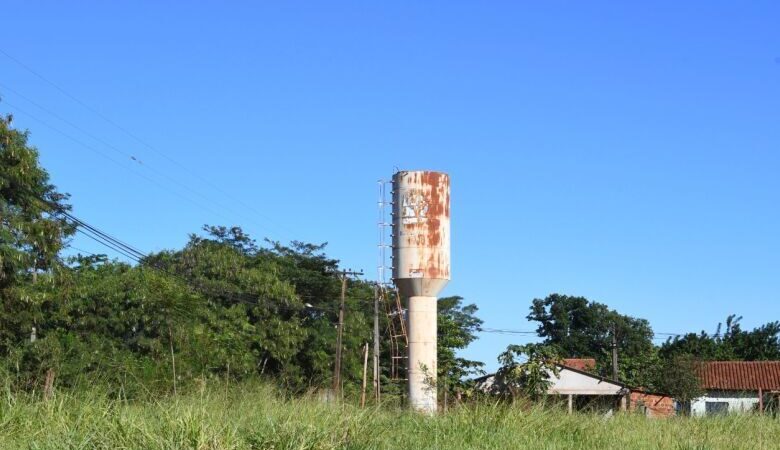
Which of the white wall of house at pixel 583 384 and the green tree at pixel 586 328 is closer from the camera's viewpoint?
the white wall of house at pixel 583 384

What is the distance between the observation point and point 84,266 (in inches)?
1704

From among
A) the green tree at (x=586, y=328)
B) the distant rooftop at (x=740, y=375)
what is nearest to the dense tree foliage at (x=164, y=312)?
the distant rooftop at (x=740, y=375)

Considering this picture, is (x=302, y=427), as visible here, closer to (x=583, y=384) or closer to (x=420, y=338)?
(x=420, y=338)

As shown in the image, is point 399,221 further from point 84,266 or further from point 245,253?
point 245,253

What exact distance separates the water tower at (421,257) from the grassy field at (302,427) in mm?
15147

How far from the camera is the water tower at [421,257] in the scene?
3197cm

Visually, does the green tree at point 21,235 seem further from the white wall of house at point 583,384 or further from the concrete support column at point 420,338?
the white wall of house at point 583,384

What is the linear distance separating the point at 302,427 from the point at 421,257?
2073 cm

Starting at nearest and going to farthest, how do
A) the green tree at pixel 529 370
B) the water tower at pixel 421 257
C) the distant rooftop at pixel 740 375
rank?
the green tree at pixel 529 370 < the water tower at pixel 421 257 < the distant rooftop at pixel 740 375

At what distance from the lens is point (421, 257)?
105 feet

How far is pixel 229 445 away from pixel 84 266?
115ft

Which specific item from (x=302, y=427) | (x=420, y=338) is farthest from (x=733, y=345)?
(x=302, y=427)

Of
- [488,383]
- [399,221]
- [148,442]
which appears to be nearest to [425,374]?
[488,383]

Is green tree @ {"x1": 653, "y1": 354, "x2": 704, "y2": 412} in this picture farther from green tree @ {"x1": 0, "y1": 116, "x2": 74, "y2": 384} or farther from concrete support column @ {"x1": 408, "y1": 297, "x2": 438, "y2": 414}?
green tree @ {"x1": 0, "y1": 116, "x2": 74, "y2": 384}
